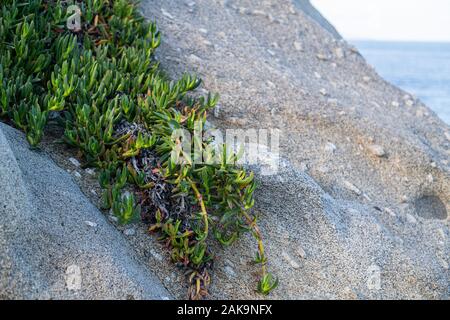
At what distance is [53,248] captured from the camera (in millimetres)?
3328

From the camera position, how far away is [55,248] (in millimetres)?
3334

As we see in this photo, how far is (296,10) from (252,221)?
4.18 metres

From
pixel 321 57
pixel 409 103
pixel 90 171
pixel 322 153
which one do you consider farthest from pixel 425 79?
pixel 90 171

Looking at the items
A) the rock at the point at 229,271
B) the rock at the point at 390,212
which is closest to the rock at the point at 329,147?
the rock at the point at 390,212

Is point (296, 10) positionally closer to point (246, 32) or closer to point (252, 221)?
point (246, 32)

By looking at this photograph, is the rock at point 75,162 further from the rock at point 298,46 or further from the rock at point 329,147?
the rock at point 298,46

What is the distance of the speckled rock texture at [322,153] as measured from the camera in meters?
4.04

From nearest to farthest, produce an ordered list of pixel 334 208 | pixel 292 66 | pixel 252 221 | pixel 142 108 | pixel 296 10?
1. pixel 252 221
2. pixel 142 108
3. pixel 334 208
4. pixel 292 66
5. pixel 296 10

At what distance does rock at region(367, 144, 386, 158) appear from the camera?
531 cm

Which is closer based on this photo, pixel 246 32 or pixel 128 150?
pixel 128 150

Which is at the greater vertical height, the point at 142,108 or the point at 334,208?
the point at 142,108

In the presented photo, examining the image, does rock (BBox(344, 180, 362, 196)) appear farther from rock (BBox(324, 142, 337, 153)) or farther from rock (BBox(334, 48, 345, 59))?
rock (BBox(334, 48, 345, 59))

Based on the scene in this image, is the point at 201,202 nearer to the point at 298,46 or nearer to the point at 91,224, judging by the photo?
the point at 91,224
